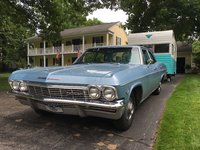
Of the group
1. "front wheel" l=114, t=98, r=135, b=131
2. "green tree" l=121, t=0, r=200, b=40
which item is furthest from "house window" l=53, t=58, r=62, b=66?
"front wheel" l=114, t=98, r=135, b=131

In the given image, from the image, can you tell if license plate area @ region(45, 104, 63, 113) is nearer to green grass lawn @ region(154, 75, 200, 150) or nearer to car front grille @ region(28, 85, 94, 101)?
car front grille @ region(28, 85, 94, 101)

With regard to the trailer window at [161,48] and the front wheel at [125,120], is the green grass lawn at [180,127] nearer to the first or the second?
the front wheel at [125,120]

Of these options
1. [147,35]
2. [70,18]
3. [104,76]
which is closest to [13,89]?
[104,76]

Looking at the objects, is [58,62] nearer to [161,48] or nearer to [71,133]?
[161,48]

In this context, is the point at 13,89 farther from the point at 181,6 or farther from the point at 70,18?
the point at 181,6

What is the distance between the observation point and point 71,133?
15.5ft

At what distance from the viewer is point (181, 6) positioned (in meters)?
22.0

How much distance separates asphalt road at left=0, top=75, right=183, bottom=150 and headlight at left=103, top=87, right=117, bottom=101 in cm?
79

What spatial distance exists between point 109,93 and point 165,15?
19332 mm

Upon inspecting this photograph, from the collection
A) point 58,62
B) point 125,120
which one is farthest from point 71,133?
point 58,62

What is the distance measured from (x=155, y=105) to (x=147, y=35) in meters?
8.25

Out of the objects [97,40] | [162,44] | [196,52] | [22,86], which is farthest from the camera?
[97,40]

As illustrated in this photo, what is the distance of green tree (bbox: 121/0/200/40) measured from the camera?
21766mm

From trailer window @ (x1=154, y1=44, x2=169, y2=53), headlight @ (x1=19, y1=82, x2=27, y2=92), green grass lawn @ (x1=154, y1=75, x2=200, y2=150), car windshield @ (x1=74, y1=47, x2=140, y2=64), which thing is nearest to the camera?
green grass lawn @ (x1=154, y1=75, x2=200, y2=150)
